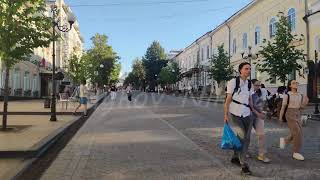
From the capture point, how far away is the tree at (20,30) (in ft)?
47.2

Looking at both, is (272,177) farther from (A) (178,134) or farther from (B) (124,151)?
(A) (178,134)

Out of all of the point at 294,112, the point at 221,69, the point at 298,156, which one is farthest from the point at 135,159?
the point at 221,69

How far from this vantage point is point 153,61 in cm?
13225

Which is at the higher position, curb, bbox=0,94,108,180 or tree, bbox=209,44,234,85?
tree, bbox=209,44,234,85

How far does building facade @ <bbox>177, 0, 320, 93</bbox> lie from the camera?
3583cm

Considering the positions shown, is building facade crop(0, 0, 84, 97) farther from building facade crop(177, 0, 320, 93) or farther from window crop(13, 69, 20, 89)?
building facade crop(177, 0, 320, 93)

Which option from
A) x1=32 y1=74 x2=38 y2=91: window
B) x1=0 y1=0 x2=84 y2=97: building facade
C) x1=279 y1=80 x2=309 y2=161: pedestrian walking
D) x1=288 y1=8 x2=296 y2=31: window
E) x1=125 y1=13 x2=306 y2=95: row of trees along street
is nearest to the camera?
x1=279 y1=80 x2=309 y2=161: pedestrian walking

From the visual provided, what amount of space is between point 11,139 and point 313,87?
25.7 metres

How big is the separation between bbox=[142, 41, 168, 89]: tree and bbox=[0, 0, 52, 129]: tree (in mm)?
113787

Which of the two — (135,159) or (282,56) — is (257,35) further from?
(135,159)

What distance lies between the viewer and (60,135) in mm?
15125

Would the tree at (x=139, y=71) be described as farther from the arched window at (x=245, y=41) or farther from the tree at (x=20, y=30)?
the tree at (x=20, y=30)

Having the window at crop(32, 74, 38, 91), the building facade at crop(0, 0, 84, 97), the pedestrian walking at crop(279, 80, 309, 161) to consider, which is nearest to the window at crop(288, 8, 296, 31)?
the building facade at crop(0, 0, 84, 97)

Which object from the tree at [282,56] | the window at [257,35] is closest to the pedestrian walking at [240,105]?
the tree at [282,56]
